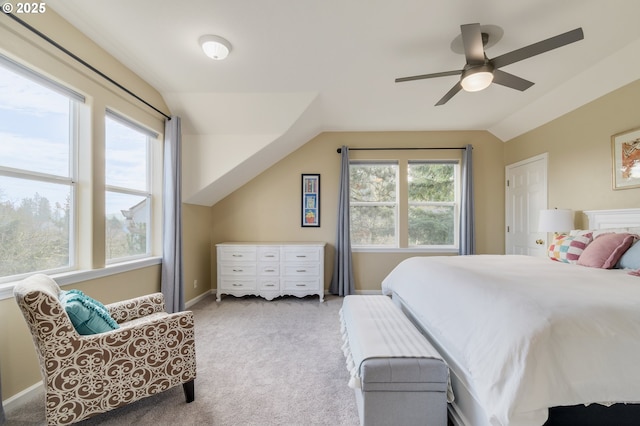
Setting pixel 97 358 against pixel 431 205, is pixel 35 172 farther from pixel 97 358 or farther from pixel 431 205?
pixel 431 205

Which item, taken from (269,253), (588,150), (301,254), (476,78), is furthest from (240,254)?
(588,150)

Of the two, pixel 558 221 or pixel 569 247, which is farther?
pixel 558 221

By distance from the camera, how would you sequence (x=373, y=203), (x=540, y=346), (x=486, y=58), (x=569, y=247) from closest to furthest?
(x=540, y=346)
(x=486, y=58)
(x=569, y=247)
(x=373, y=203)

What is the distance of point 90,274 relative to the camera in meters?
2.02

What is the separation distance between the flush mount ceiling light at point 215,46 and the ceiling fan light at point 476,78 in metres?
1.89

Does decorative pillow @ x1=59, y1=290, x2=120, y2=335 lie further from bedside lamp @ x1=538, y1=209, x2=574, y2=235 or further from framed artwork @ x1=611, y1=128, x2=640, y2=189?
framed artwork @ x1=611, y1=128, x2=640, y2=189

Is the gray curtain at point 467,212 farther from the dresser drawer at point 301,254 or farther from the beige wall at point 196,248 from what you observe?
the beige wall at point 196,248

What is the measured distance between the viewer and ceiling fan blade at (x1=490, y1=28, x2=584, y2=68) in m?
1.44

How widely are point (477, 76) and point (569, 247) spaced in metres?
1.79

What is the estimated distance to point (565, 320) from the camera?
3.39ft

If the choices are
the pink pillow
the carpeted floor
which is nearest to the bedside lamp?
the pink pillow

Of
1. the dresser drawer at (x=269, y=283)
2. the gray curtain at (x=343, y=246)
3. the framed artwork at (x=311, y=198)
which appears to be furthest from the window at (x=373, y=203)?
the dresser drawer at (x=269, y=283)

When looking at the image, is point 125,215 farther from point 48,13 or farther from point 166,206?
point 48,13

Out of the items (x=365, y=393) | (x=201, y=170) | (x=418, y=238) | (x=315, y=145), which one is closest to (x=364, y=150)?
(x=315, y=145)
